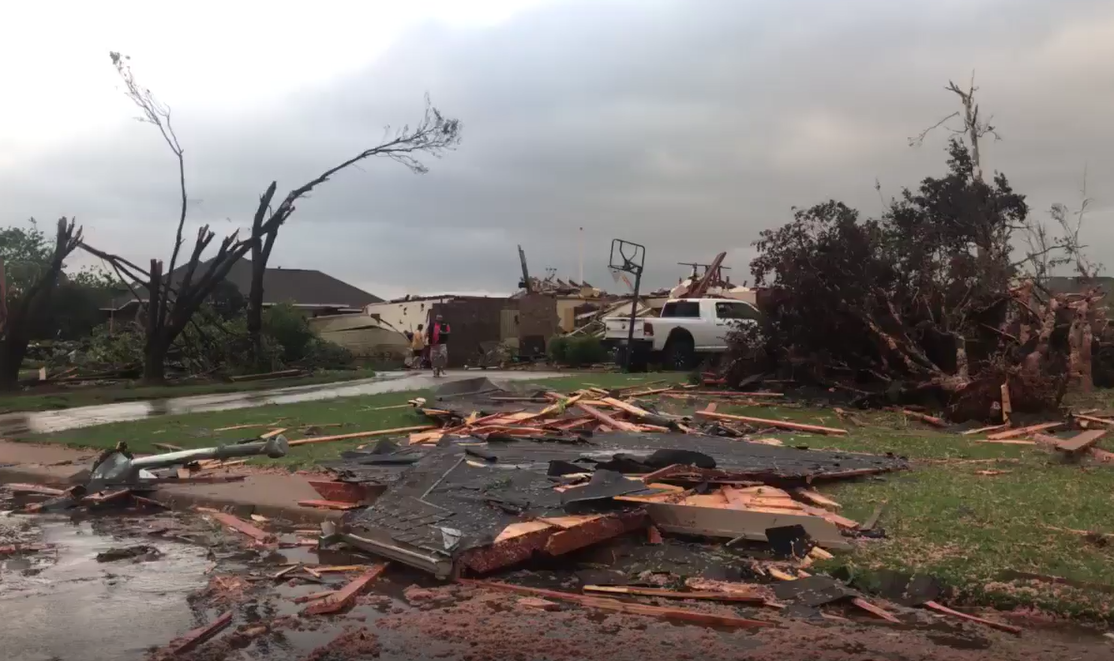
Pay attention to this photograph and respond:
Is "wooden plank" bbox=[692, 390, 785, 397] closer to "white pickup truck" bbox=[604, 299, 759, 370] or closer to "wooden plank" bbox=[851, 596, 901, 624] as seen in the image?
"white pickup truck" bbox=[604, 299, 759, 370]

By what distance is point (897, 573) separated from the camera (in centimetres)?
516

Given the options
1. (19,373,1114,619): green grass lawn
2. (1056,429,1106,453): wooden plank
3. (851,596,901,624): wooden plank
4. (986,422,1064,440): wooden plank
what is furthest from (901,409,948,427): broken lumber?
(851,596,901,624): wooden plank

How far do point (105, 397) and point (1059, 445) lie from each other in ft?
60.7

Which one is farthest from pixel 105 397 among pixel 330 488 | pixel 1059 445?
pixel 1059 445

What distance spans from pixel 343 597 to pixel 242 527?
8.37 ft

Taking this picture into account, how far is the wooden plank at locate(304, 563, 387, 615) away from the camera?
496cm

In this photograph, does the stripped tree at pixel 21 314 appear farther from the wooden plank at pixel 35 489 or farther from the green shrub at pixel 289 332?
the wooden plank at pixel 35 489

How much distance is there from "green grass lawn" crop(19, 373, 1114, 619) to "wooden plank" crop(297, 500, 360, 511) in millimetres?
2301

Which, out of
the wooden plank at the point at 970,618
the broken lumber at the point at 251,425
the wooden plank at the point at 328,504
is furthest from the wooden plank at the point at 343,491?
the broken lumber at the point at 251,425

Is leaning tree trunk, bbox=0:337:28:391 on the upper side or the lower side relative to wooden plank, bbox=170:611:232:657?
upper

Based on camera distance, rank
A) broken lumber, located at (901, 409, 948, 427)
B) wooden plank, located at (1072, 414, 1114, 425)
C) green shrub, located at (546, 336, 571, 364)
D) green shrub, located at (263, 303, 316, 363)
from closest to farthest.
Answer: wooden plank, located at (1072, 414, 1114, 425) → broken lumber, located at (901, 409, 948, 427) → green shrub, located at (263, 303, 316, 363) → green shrub, located at (546, 336, 571, 364)

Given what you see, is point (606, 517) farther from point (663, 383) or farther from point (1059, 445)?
point (663, 383)

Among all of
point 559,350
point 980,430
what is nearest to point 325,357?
point 559,350

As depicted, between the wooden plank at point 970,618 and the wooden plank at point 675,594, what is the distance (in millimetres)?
906
